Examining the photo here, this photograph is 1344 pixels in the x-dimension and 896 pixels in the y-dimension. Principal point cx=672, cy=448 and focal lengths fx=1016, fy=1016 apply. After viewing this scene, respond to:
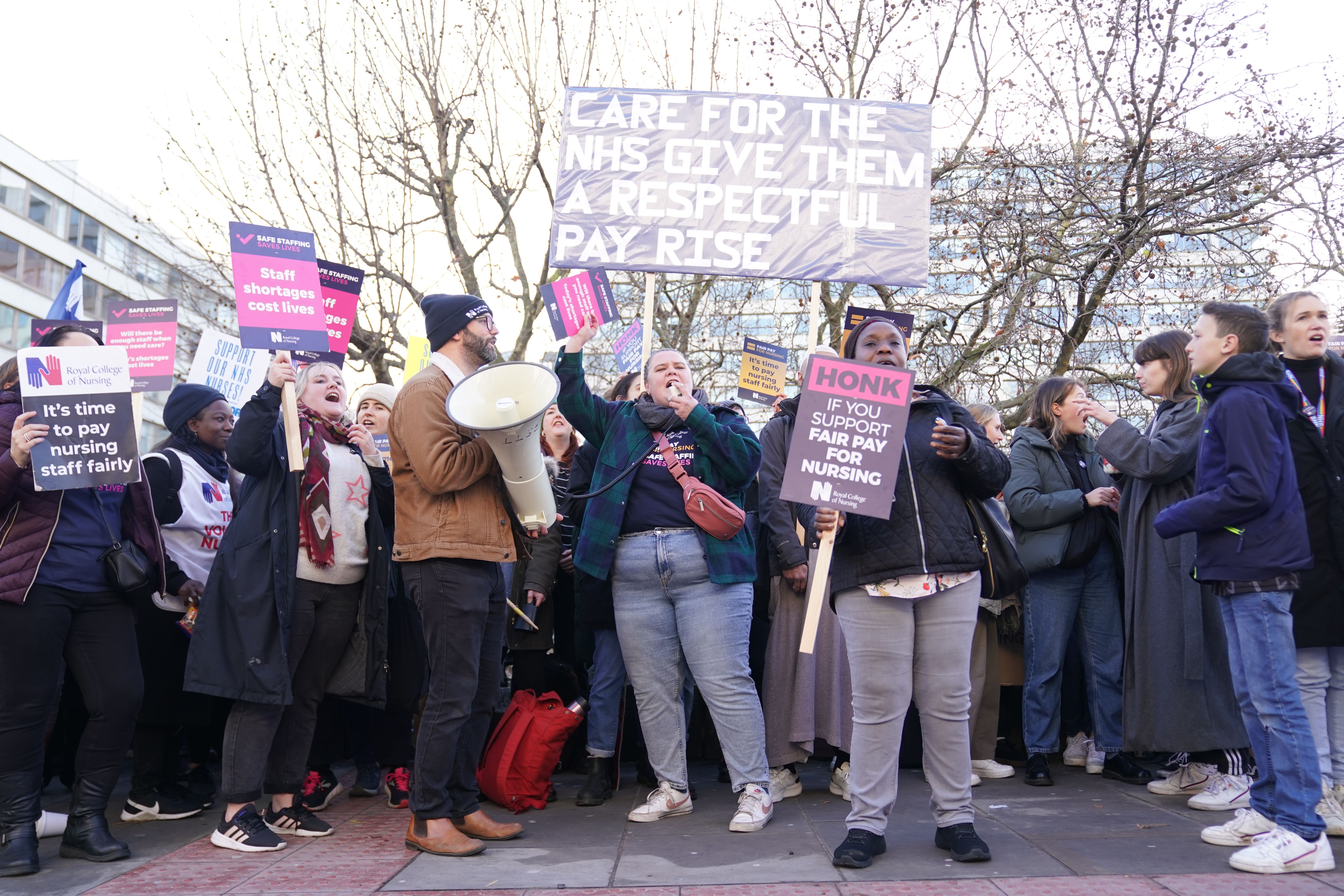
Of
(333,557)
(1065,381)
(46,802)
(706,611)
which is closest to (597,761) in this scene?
(706,611)

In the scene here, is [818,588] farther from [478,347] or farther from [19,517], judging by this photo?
[19,517]

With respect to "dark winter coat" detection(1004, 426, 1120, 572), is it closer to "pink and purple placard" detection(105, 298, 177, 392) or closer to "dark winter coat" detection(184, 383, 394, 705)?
"dark winter coat" detection(184, 383, 394, 705)

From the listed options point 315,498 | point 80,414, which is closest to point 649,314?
point 315,498

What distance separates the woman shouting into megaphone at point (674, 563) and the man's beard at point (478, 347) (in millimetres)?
324

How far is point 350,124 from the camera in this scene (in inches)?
512

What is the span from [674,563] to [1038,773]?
2262 millimetres

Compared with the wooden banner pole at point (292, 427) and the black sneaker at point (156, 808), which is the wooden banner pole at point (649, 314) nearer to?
the wooden banner pole at point (292, 427)

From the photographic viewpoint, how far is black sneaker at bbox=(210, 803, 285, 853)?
3959 mm

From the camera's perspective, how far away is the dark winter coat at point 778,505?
16.3ft

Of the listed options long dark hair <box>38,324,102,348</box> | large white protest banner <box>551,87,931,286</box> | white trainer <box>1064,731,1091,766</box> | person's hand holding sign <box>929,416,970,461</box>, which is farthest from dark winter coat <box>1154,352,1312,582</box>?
long dark hair <box>38,324,102,348</box>

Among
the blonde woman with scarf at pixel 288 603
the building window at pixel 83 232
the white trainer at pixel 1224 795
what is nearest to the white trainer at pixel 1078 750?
the white trainer at pixel 1224 795

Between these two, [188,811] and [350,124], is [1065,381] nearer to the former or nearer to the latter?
[188,811]

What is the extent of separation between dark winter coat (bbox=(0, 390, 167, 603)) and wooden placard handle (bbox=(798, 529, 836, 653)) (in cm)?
268

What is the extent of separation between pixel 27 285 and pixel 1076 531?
54444 mm
